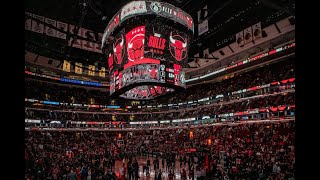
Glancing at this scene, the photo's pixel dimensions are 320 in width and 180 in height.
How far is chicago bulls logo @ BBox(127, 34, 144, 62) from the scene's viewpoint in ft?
51.3

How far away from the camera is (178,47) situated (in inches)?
659

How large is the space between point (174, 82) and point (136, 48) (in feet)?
10.1

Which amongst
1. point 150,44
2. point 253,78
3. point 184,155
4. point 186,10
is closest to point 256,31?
point 186,10

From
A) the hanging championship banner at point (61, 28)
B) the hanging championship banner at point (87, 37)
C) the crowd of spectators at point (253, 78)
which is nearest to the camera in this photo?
the hanging championship banner at point (61, 28)

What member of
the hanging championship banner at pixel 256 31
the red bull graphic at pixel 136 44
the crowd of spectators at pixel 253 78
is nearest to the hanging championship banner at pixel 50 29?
the red bull graphic at pixel 136 44

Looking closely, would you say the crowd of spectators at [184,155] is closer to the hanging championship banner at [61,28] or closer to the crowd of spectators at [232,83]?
the crowd of spectators at [232,83]

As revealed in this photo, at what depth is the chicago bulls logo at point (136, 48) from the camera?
51.3 feet

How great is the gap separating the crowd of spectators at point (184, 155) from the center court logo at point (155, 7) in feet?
29.2

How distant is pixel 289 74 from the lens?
1122 inches

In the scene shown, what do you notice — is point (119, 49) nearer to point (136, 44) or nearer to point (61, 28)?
point (136, 44)
